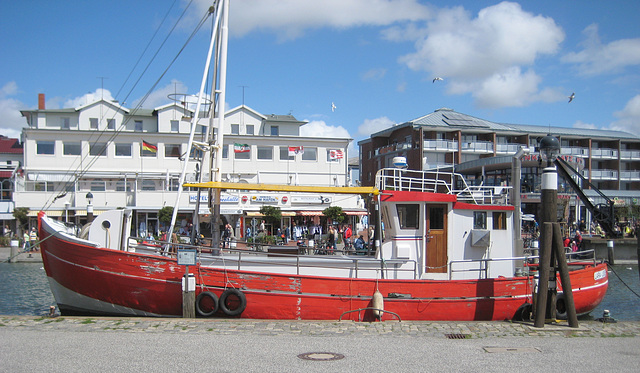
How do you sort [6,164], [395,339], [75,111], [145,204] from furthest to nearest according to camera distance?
[6,164]
[75,111]
[145,204]
[395,339]

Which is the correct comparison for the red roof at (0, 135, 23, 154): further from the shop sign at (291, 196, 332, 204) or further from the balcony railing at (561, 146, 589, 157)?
the balcony railing at (561, 146, 589, 157)

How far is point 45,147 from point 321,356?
40.8m

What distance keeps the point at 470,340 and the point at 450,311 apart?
3062 millimetres

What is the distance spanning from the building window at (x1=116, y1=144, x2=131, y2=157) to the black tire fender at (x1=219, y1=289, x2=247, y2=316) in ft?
114

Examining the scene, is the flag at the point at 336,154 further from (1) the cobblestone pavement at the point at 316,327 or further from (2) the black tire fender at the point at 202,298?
(1) the cobblestone pavement at the point at 316,327

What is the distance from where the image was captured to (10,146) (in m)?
59.8

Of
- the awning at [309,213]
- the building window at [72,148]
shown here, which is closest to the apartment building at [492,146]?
the awning at [309,213]

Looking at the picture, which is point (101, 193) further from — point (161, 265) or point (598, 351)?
point (598, 351)

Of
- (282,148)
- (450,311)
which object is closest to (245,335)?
(450,311)

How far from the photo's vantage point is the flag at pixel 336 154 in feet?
150

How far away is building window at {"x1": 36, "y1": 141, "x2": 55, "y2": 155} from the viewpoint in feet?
138

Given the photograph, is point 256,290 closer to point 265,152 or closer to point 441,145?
point 265,152

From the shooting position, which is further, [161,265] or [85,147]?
[85,147]

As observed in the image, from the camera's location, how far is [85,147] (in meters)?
42.4
